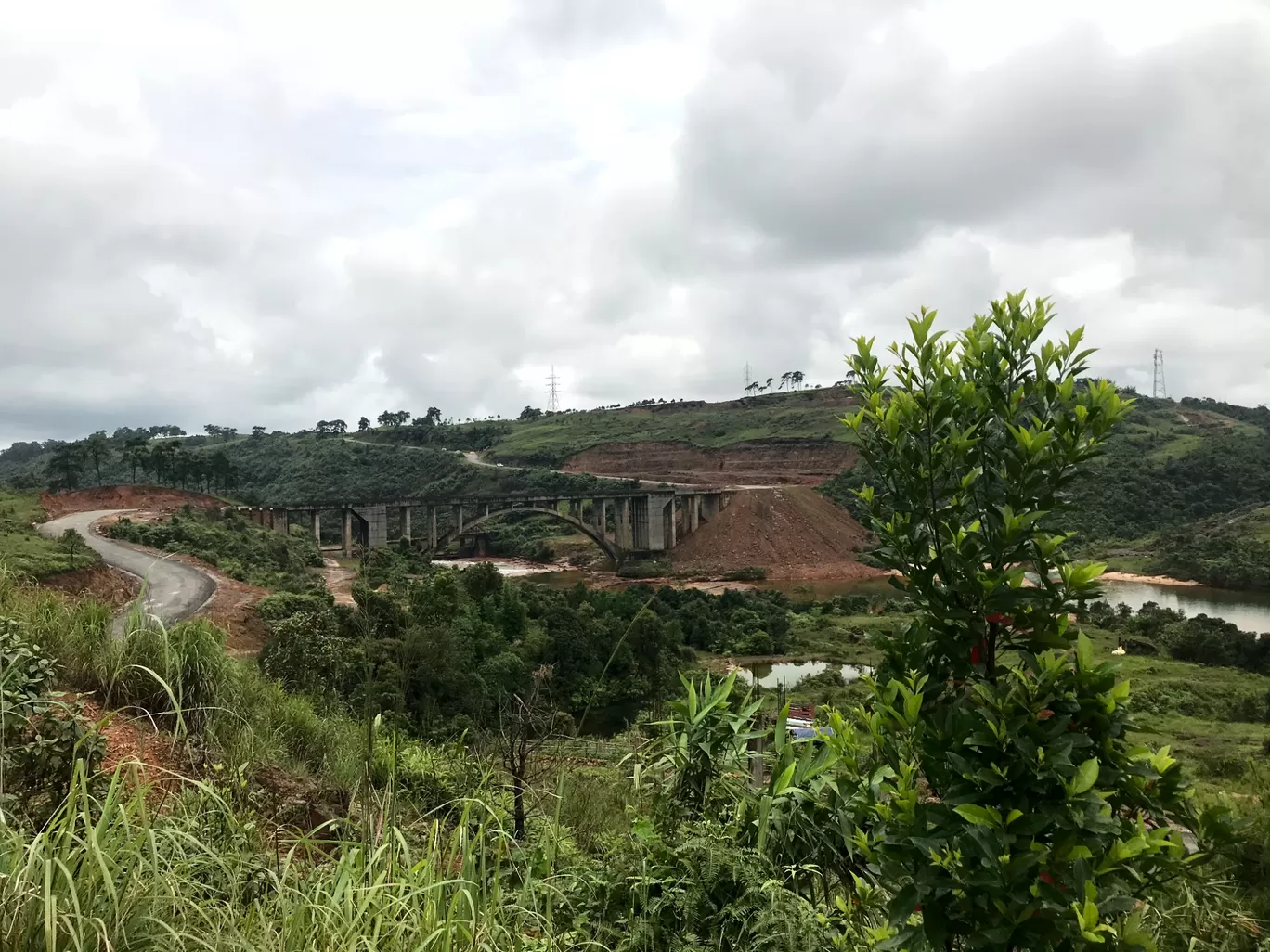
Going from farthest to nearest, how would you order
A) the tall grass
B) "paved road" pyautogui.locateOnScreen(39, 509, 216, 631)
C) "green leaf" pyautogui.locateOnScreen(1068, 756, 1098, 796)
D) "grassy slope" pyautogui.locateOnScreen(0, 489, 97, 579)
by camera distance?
"paved road" pyautogui.locateOnScreen(39, 509, 216, 631)
"grassy slope" pyautogui.locateOnScreen(0, 489, 97, 579)
the tall grass
"green leaf" pyautogui.locateOnScreen(1068, 756, 1098, 796)

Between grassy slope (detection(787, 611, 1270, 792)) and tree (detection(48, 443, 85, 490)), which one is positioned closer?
grassy slope (detection(787, 611, 1270, 792))

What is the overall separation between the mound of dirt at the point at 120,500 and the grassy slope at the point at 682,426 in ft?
132

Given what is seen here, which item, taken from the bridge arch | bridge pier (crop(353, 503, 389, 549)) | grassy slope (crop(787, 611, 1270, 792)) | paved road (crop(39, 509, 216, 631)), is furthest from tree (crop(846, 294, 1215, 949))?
the bridge arch

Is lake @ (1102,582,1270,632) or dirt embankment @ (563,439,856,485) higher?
dirt embankment @ (563,439,856,485)

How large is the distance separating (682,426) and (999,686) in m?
81.0

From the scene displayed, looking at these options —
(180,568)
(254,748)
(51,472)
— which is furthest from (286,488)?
(254,748)

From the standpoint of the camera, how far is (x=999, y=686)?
1.87 metres

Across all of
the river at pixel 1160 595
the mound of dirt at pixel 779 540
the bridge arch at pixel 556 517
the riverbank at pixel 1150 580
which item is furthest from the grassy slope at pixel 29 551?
the riverbank at pixel 1150 580

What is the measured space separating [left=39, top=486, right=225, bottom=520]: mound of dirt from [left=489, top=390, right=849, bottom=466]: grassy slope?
132 ft

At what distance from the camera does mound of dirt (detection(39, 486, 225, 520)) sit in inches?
1206

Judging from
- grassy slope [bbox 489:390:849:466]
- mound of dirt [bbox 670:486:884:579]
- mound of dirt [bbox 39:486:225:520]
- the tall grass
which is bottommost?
mound of dirt [bbox 670:486:884:579]

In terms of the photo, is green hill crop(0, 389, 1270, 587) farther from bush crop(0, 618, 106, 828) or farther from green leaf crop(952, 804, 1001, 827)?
green leaf crop(952, 804, 1001, 827)

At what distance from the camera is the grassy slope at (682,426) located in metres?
73.8

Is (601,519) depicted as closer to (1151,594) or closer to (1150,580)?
(1151,594)
